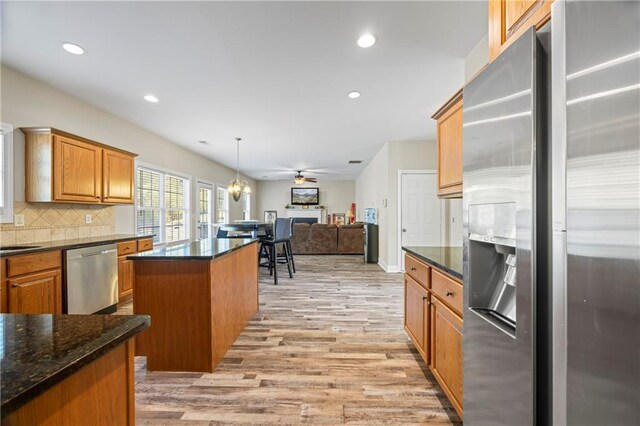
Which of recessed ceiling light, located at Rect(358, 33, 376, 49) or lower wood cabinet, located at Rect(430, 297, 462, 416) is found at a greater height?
recessed ceiling light, located at Rect(358, 33, 376, 49)

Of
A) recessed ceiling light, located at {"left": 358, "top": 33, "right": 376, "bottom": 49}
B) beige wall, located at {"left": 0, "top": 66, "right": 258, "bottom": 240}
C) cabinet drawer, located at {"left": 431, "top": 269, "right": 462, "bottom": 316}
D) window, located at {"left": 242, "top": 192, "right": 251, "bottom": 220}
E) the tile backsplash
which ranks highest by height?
recessed ceiling light, located at {"left": 358, "top": 33, "right": 376, "bottom": 49}

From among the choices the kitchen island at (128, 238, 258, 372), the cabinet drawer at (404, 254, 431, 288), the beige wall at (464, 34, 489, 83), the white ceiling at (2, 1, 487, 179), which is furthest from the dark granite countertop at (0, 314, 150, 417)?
the beige wall at (464, 34, 489, 83)

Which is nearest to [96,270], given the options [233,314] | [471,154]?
[233,314]

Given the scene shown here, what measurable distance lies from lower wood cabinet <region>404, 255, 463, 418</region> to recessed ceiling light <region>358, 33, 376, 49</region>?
181 centimetres

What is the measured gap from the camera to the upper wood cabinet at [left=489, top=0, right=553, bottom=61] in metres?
0.96

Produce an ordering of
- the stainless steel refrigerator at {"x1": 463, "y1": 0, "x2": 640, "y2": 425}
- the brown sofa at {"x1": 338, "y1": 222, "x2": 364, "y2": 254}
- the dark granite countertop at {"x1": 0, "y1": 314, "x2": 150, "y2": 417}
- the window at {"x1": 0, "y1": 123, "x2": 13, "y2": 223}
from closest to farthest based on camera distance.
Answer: the dark granite countertop at {"x1": 0, "y1": 314, "x2": 150, "y2": 417} < the stainless steel refrigerator at {"x1": 463, "y1": 0, "x2": 640, "y2": 425} < the window at {"x1": 0, "y1": 123, "x2": 13, "y2": 223} < the brown sofa at {"x1": 338, "y1": 222, "x2": 364, "y2": 254}

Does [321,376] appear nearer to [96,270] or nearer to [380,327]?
[380,327]

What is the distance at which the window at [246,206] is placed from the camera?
33.2ft

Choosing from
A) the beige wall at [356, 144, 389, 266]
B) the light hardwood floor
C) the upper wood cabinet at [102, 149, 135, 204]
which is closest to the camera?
the light hardwood floor

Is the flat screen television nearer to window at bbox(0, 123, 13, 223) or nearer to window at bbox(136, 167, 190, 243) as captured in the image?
window at bbox(136, 167, 190, 243)

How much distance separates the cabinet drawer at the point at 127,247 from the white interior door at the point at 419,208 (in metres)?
4.44

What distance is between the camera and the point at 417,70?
2.80 metres

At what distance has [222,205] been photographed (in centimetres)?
830

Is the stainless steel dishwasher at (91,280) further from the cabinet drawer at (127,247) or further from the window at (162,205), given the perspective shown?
the window at (162,205)
